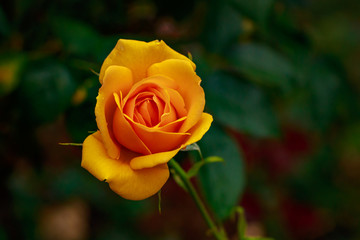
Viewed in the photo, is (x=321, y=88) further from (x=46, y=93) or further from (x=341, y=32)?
(x=341, y=32)

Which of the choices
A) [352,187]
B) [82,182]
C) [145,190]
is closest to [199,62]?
[145,190]

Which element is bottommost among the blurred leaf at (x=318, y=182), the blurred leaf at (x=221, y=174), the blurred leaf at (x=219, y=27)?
the blurred leaf at (x=318, y=182)

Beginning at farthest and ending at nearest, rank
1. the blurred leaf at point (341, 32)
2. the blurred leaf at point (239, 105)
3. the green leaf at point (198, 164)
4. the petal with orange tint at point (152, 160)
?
the blurred leaf at point (341, 32)
the blurred leaf at point (239, 105)
the green leaf at point (198, 164)
the petal with orange tint at point (152, 160)

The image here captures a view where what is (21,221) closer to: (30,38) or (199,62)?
(30,38)

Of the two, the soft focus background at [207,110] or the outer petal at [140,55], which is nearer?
the outer petal at [140,55]

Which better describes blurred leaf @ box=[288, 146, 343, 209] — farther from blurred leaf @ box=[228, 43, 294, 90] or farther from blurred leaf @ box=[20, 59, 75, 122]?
blurred leaf @ box=[20, 59, 75, 122]

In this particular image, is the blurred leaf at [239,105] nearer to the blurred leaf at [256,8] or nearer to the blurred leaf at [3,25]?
the blurred leaf at [256,8]

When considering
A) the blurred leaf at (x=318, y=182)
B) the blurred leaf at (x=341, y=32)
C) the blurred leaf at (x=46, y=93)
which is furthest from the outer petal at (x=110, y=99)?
the blurred leaf at (x=341, y=32)

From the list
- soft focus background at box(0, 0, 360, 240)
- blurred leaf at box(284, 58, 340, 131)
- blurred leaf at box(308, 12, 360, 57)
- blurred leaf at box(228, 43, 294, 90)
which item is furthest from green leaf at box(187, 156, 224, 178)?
blurred leaf at box(308, 12, 360, 57)
